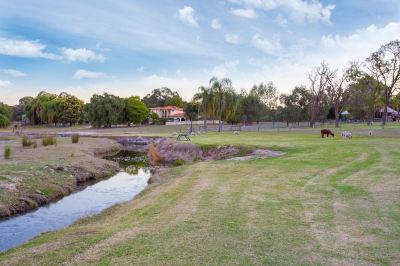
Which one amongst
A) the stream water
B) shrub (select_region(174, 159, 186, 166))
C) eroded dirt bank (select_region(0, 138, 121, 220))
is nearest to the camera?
the stream water

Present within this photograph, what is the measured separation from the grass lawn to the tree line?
51.4 meters

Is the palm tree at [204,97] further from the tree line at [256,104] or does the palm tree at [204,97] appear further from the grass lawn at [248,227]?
the grass lawn at [248,227]

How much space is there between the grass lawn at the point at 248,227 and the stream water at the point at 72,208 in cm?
205

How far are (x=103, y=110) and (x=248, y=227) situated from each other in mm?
93244

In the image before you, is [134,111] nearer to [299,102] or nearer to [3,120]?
[3,120]

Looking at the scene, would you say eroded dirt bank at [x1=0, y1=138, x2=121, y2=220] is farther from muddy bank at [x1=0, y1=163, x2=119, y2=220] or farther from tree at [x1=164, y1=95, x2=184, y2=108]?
tree at [x1=164, y1=95, x2=184, y2=108]

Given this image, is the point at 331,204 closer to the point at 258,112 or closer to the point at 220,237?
the point at 220,237

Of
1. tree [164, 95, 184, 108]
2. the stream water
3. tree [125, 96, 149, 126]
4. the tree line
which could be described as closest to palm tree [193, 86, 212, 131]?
the tree line

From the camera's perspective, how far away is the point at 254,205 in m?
12.0

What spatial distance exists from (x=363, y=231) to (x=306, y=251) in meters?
2.17

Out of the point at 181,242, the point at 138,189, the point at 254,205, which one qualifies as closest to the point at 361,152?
the point at 138,189

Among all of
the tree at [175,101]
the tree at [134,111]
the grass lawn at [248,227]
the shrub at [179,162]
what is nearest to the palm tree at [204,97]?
the tree at [134,111]

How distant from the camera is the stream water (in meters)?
13.4

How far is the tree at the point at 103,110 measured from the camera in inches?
3888
